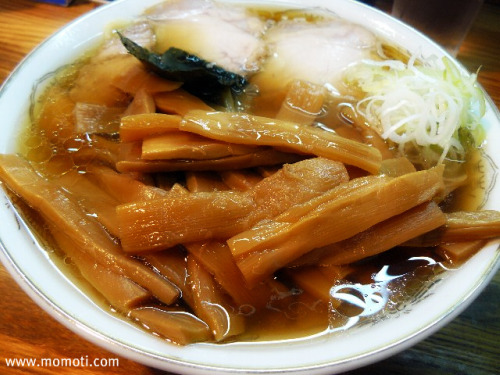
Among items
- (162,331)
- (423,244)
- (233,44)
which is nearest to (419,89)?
(423,244)

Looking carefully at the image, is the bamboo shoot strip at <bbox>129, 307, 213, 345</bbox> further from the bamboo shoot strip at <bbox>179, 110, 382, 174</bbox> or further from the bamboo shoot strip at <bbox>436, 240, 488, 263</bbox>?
the bamboo shoot strip at <bbox>436, 240, 488, 263</bbox>

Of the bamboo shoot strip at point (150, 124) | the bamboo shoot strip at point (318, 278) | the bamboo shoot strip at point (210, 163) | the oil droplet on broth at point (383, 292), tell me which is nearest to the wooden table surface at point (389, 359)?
the oil droplet on broth at point (383, 292)

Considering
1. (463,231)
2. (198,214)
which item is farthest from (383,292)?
(198,214)

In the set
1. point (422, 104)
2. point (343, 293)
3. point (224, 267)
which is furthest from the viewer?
point (422, 104)

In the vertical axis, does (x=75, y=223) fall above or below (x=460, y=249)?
below

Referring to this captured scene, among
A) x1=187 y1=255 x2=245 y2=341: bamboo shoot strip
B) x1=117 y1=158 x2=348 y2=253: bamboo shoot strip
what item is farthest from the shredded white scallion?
x1=187 y1=255 x2=245 y2=341: bamboo shoot strip

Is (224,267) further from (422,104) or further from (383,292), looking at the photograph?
(422,104)

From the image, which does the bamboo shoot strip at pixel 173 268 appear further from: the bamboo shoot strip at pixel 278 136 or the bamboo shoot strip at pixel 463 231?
the bamboo shoot strip at pixel 463 231
